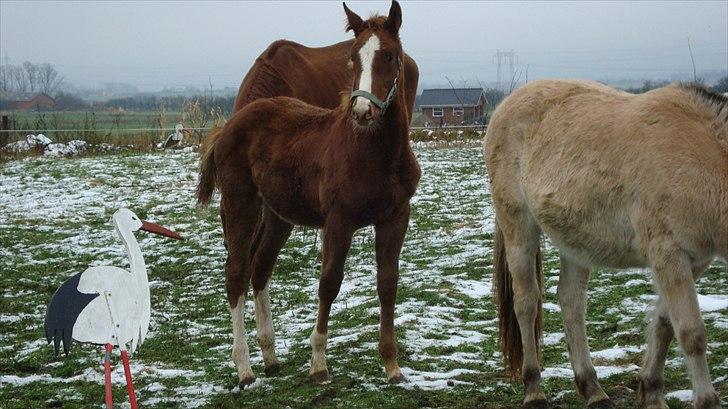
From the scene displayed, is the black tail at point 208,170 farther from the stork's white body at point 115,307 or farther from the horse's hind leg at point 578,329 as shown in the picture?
the horse's hind leg at point 578,329

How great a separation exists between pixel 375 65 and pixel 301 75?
2.74 meters

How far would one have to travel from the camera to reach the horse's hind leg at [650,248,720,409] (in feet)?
11.1

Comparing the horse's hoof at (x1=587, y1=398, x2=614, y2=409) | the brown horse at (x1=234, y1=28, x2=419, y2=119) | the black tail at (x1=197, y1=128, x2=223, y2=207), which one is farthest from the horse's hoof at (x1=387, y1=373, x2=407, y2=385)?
the brown horse at (x1=234, y1=28, x2=419, y2=119)

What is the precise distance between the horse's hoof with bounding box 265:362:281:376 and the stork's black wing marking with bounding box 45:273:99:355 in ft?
5.05

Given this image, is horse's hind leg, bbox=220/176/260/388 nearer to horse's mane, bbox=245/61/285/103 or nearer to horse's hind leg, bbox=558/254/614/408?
horse's mane, bbox=245/61/285/103

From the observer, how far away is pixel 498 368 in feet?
16.3

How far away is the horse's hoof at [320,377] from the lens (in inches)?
189

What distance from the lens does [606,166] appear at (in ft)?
12.4

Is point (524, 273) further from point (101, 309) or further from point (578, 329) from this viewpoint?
point (101, 309)

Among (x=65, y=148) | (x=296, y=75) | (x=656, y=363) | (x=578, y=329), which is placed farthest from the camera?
(x=65, y=148)

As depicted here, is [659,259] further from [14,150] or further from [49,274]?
[14,150]

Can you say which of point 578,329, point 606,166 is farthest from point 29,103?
point 606,166

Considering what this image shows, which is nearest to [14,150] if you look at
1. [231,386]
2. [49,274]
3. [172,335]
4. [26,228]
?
[26,228]

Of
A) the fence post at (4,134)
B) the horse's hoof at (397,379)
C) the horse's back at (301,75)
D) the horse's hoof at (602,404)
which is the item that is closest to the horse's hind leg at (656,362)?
the horse's hoof at (602,404)
